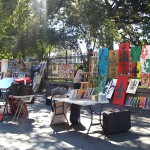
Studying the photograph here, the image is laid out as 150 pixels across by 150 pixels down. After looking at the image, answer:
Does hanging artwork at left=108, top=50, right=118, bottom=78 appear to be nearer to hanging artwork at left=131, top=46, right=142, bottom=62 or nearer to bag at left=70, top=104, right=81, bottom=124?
hanging artwork at left=131, top=46, right=142, bottom=62

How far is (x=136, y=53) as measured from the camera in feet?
40.7

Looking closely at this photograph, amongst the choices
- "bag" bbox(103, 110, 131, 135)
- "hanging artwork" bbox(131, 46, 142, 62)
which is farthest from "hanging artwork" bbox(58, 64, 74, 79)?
"bag" bbox(103, 110, 131, 135)

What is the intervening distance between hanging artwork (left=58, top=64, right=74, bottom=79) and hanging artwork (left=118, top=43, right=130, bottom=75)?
4.50 meters

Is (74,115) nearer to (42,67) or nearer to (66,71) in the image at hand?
(66,71)

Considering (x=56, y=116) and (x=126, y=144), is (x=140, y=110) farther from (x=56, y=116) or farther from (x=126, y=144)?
(x=126, y=144)

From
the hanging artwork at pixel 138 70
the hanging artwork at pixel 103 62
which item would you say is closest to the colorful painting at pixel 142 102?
the hanging artwork at pixel 138 70

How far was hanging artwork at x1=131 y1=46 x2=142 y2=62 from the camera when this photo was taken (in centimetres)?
1223

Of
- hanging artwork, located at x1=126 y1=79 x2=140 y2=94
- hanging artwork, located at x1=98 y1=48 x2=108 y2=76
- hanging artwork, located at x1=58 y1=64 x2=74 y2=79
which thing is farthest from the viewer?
hanging artwork, located at x1=58 y1=64 x2=74 y2=79

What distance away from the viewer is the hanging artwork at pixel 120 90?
42.4ft

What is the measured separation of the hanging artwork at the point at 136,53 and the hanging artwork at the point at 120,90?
971mm

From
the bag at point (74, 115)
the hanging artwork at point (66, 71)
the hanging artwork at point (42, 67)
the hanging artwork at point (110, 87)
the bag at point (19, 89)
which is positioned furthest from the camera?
the hanging artwork at point (42, 67)

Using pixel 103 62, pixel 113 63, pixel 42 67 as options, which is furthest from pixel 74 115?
pixel 42 67

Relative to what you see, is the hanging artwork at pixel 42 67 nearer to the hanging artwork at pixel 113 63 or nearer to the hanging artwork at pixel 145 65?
the hanging artwork at pixel 113 63

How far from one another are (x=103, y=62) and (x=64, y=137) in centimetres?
761
